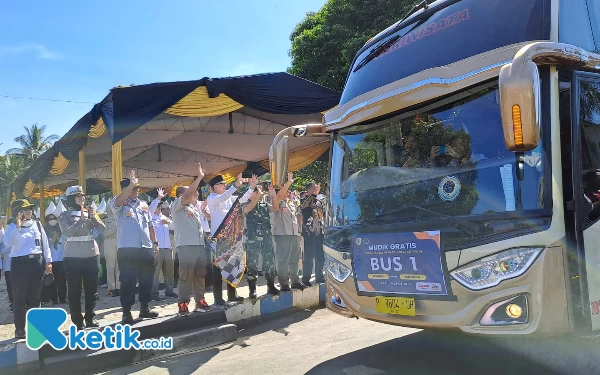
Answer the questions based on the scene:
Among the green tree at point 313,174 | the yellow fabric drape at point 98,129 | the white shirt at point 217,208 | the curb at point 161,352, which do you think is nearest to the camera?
the curb at point 161,352

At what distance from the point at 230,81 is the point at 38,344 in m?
5.00

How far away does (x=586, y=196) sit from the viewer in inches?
144

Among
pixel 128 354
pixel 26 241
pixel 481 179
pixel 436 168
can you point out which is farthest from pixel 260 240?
pixel 481 179

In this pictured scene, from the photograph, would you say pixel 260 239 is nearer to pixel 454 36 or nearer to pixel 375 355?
pixel 375 355

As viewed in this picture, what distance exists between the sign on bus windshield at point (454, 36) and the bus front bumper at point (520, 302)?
1768mm

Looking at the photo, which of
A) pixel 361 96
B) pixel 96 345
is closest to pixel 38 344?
pixel 96 345

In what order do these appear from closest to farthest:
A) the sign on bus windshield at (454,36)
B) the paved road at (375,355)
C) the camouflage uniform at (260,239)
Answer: the sign on bus windshield at (454,36), the paved road at (375,355), the camouflage uniform at (260,239)

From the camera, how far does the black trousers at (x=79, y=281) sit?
609 cm

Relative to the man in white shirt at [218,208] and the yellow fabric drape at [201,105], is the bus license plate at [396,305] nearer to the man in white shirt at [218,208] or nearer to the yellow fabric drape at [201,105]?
the man in white shirt at [218,208]

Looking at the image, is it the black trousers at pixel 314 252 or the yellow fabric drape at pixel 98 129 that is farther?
the black trousers at pixel 314 252

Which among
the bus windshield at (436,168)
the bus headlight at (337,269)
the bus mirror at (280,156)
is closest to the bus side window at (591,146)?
the bus windshield at (436,168)

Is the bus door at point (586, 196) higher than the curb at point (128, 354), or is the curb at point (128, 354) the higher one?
the bus door at point (586, 196)

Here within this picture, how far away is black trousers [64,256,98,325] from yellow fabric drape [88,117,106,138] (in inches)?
125

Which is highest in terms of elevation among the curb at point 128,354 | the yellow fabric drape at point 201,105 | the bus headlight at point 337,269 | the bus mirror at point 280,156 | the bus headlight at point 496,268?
the yellow fabric drape at point 201,105
